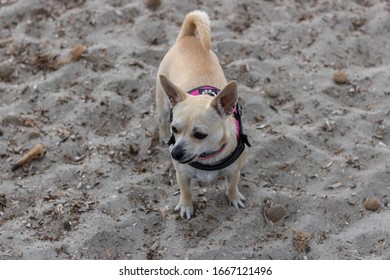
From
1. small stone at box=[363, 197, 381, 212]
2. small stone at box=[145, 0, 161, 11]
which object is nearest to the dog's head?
small stone at box=[363, 197, 381, 212]

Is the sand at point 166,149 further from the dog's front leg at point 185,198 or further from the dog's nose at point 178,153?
the dog's nose at point 178,153

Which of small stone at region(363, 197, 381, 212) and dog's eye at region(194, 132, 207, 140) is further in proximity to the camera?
small stone at region(363, 197, 381, 212)

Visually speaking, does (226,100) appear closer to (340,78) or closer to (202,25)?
(202,25)

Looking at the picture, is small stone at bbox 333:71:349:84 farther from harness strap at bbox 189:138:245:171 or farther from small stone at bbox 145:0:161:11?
small stone at bbox 145:0:161:11

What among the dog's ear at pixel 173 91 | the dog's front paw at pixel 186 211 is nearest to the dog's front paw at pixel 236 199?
the dog's front paw at pixel 186 211

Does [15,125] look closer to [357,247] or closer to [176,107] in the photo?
[176,107]

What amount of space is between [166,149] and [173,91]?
33.8 inches

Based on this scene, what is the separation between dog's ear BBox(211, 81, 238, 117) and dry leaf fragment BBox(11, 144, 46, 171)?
140 cm

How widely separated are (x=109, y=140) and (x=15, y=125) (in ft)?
2.37

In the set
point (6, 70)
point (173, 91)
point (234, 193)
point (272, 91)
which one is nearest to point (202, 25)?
point (173, 91)

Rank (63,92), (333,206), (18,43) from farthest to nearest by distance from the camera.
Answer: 1. (18,43)
2. (63,92)
3. (333,206)

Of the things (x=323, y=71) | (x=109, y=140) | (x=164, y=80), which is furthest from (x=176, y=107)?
(x=323, y=71)

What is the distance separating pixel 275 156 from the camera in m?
3.78

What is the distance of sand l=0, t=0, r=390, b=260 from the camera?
3279 millimetres
